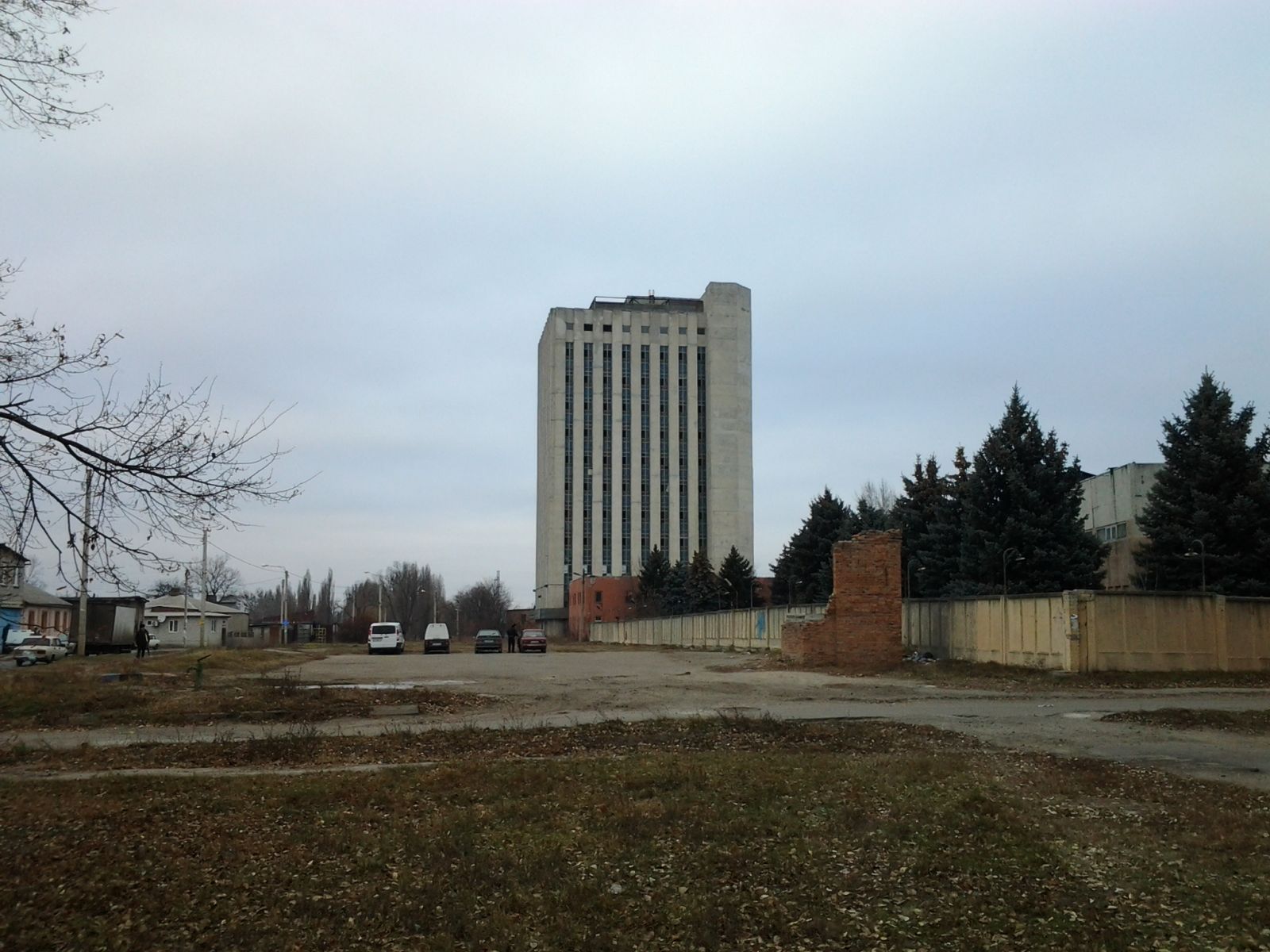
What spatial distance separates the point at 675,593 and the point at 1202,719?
78.3 m

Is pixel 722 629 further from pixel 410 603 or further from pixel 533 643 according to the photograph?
pixel 410 603

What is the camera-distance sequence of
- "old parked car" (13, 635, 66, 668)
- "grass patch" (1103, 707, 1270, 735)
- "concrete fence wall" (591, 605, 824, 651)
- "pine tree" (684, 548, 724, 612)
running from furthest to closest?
"pine tree" (684, 548, 724, 612) < "concrete fence wall" (591, 605, 824, 651) < "old parked car" (13, 635, 66, 668) < "grass patch" (1103, 707, 1270, 735)

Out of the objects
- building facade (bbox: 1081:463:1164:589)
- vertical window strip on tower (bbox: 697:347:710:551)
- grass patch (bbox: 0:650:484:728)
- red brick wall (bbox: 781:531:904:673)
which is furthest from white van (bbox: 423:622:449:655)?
vertical window strip on tower (bbox: 697:347:710:551)

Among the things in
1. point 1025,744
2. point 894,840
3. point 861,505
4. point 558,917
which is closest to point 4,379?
point 558,917

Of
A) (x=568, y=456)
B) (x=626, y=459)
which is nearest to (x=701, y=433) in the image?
(x=626, y=459)

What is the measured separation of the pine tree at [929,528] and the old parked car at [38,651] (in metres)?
38.0

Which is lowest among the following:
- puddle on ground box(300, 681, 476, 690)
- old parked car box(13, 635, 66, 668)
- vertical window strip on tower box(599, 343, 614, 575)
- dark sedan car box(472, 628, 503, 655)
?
dark sedan car box(472, 628, 503, 655)

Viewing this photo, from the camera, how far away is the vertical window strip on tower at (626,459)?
124125 mm

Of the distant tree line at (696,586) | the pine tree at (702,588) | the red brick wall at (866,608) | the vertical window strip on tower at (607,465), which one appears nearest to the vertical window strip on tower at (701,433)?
the vertical window strip on tower at (607,465)

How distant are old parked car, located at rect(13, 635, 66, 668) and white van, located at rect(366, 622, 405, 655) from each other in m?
15.8

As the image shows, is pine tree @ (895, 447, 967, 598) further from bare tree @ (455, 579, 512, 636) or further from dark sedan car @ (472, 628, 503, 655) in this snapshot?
bare tree @ (455, 579, 512, 636)

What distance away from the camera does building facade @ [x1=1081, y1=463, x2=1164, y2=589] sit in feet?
179

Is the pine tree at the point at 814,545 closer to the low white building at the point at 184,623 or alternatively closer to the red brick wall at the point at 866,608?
the red brick wall at the point at 866,608

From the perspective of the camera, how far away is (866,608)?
29.5 m
